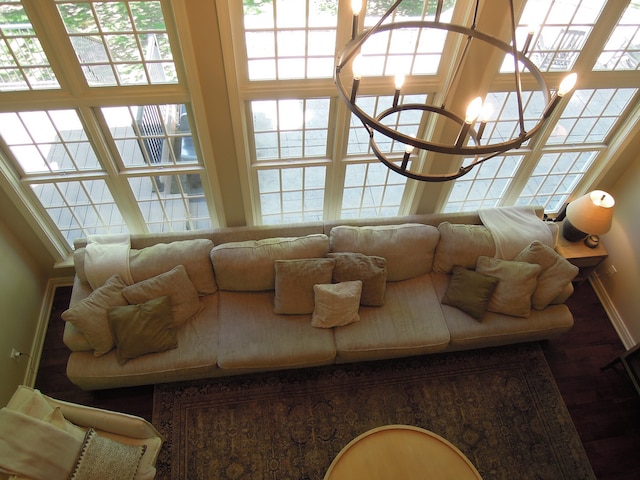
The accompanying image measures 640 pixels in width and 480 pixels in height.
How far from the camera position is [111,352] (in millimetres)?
2941

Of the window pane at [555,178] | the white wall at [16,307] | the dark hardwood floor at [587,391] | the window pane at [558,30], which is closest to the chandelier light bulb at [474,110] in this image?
the window pane at [558,30]

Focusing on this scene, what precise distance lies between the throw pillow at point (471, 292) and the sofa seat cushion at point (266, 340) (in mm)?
1045

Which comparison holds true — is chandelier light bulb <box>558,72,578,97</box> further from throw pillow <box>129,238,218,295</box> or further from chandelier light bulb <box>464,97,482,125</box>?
throw pillow <box>129,238,218,295</box>

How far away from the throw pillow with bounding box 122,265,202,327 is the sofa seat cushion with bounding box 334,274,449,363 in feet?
3.75

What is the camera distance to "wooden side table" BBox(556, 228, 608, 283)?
362 cm

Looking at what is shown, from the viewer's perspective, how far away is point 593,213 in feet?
10.9

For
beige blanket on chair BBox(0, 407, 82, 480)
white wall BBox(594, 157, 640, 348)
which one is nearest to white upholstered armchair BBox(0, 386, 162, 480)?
beige blanket on chair BBox(0, 407, 82, 480)

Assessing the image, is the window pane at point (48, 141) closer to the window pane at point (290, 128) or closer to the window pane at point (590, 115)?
the window pane at point (290, 128)

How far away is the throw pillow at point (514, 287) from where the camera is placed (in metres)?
3.18

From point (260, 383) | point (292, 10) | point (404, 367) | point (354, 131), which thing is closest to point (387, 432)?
point (404, 367)

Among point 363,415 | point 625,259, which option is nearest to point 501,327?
point 363,415

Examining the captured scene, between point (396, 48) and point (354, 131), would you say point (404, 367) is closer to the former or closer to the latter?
point (354, 131)

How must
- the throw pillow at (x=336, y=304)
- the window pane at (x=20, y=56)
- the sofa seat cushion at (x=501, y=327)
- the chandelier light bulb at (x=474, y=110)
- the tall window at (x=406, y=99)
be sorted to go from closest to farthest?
the chandelier light bulb at (x=474, y=110)
the window pane at (x=20, y=56)
the tall window at (x=406, y=99)
the throw pillow at (x=336, y=304)
the sofa seat cushion at (x=501, y=327)

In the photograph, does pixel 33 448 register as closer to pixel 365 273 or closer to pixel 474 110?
pixel 365 273
